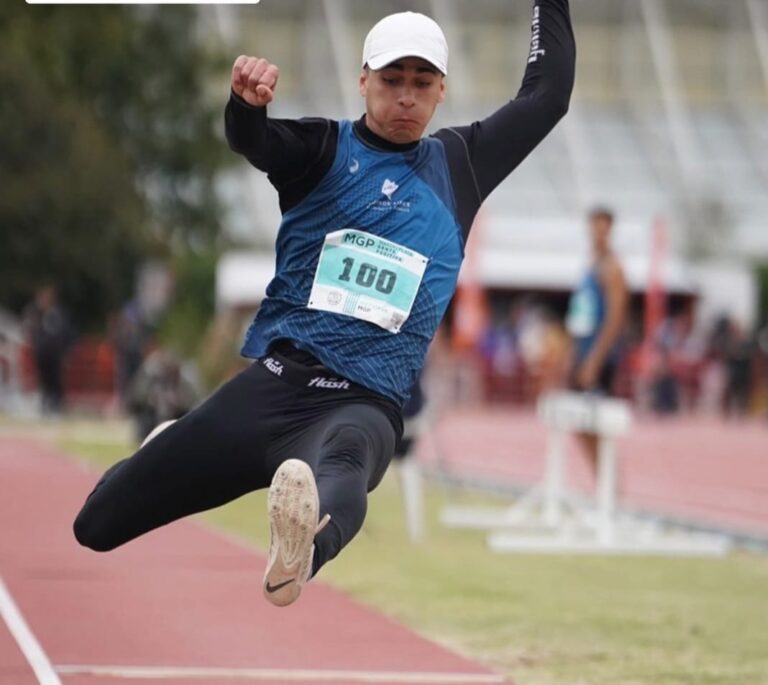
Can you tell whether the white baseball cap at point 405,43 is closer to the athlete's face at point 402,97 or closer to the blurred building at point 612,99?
the athlete's face at point 402,97

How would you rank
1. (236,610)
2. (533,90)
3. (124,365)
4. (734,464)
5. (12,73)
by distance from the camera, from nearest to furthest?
(533,90) → (236,610) → (734,464) → (124,365) → (12,73)

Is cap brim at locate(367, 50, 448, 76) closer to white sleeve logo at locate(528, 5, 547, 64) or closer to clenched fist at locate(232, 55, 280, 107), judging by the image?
clenched fist at locate(232, 55, 280, 107)

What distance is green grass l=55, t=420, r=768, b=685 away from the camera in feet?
26.1

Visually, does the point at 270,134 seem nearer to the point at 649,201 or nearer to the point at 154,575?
the point at 154,575

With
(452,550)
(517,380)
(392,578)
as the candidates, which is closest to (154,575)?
(392,578)

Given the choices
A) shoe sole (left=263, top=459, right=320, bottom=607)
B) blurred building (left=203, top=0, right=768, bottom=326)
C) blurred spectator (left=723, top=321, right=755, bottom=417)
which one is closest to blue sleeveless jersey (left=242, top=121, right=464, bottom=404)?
shoe sole (left=263, top=459, right=320, bottom=607)

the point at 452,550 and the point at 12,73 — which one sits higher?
the point at 12,73

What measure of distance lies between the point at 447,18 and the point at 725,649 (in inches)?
2226

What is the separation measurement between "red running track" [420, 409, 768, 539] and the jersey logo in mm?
8765

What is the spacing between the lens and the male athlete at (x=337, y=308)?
6.02 meters

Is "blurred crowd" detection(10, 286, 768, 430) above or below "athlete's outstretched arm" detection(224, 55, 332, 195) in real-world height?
below

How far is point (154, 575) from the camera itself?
1060 centimetres

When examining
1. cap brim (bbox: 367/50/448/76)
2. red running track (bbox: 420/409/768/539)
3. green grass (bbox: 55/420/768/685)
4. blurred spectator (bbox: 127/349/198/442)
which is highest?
cap brim (bbox: 367/50/448/76)

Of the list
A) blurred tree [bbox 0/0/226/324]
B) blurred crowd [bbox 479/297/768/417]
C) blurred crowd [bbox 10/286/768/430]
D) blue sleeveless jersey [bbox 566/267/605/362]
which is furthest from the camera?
blurred crowd [bbox 479/297/768/417]
